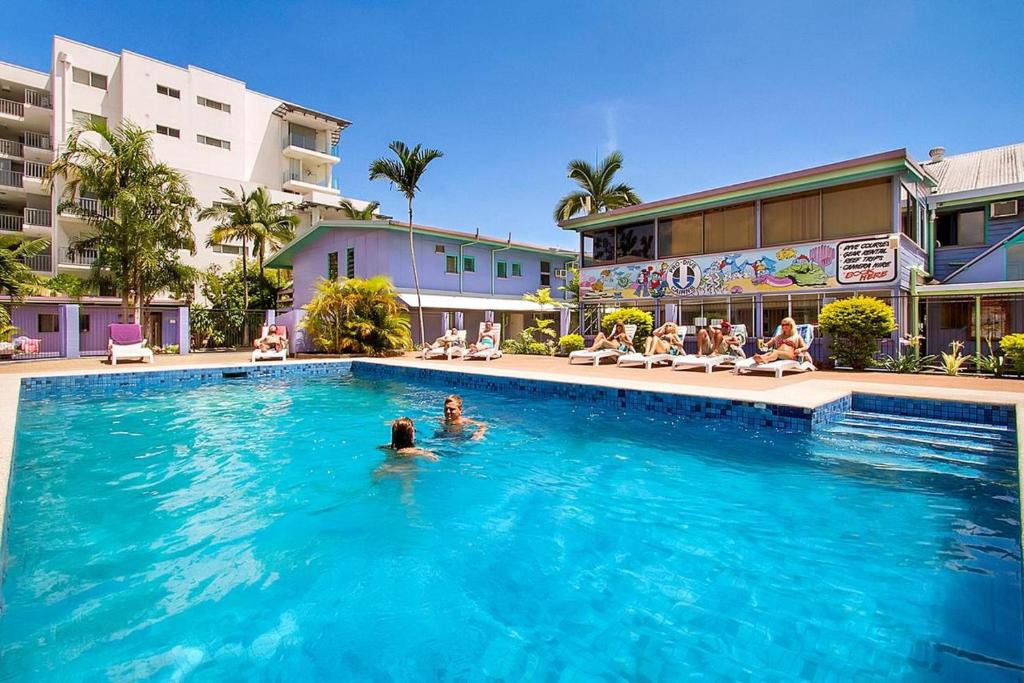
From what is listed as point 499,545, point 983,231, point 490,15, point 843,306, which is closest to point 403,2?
point 490,15

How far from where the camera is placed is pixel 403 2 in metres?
14.1

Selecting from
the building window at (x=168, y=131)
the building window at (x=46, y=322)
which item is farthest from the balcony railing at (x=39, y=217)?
the building window at (x=46, y=322)

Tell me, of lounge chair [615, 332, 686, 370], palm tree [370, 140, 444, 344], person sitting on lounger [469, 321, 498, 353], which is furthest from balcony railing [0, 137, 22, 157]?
lounge chair [615, 332, 686, 370]

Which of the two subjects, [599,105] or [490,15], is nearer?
[490,15]

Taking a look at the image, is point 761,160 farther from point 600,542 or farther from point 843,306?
point 600,542

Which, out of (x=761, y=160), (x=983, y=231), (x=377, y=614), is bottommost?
(x=377, y=614)

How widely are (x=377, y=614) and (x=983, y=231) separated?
2090 cm

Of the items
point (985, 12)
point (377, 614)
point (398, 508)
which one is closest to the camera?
point (377, 614)

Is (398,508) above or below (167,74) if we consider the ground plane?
below

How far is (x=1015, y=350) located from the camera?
10.3 m

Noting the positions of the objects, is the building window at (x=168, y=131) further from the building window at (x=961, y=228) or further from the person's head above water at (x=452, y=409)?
the building window at (x=961, y=228)

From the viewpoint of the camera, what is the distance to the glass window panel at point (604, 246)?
19.9 m

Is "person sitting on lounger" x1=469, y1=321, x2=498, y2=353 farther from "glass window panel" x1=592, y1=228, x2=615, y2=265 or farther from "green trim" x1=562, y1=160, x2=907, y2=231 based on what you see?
"green trim" x1=562, y1=160, x2=907, y2=231

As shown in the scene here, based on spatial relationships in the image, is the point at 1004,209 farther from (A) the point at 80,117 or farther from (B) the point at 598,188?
(A) the point at 80,117
